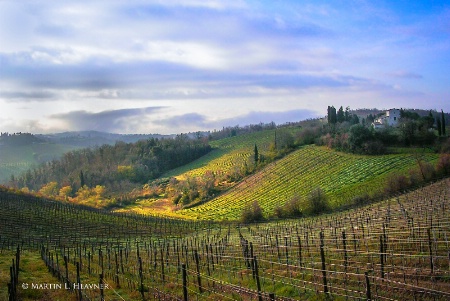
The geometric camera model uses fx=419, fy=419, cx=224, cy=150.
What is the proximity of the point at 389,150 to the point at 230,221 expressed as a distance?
34.5m

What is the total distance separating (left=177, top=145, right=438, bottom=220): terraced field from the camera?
67.0m

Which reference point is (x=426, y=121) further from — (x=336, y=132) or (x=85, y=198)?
(x=85, y=198)

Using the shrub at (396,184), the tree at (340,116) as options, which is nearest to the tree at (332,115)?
the tree at (340,116)

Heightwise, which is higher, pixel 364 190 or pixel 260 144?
pixel 260 144

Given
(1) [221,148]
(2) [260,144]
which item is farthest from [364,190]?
(1) [221,148]

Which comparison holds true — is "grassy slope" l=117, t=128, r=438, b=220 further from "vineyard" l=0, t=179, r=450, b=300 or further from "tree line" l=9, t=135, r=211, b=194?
"tree line" l=9, t=135, r=211, b=194

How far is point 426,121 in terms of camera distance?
85.8 metres

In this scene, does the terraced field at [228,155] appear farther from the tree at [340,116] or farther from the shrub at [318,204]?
the shrub at [318,204]

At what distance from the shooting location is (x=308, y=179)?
3152 inches

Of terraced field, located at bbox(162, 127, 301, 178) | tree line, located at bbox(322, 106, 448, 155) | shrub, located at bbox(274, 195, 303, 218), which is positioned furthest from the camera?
terraced field, located at bbox(162, 127, 301, 178)

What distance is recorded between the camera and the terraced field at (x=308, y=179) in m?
67.0

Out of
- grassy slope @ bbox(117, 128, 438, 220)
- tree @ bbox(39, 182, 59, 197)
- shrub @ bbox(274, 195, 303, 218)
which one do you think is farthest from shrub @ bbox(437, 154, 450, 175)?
tree @ bbox(39, 182, 59, 197)

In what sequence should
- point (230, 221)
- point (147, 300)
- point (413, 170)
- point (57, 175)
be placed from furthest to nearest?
point (57, 175)
point (230, 221)
point (413, 170)
point (147, 300)

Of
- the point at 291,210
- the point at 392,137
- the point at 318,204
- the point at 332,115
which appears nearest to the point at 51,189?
the point at 332,115
